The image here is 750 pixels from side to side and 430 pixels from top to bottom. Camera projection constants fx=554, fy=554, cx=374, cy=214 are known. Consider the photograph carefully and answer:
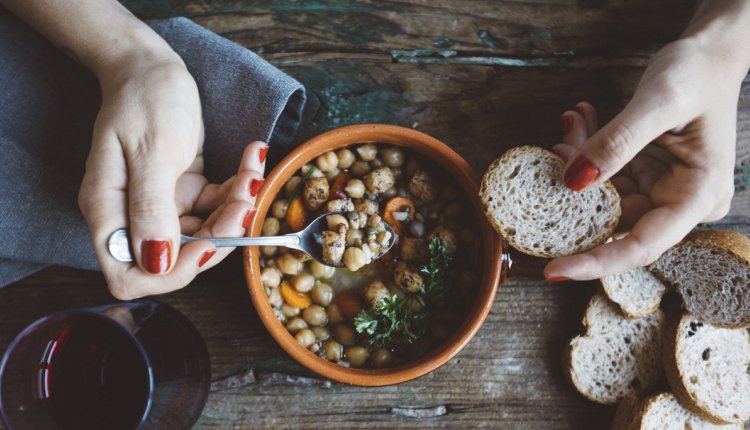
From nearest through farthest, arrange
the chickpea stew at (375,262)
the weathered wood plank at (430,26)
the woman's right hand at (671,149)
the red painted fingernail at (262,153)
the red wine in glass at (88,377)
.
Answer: the red wine in glass at (88,377)
the woman's right hand at (671,149)
the red painted fingernail at (262,153)
the chickpea stew at (375,262)
the weathered wood plank at (430,26)

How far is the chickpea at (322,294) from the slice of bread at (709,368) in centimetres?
80

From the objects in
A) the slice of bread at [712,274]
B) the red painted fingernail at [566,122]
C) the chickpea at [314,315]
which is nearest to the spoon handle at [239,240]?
the chickpea at [314,315]

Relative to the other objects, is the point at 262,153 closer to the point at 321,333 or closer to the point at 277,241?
the point at 277,241

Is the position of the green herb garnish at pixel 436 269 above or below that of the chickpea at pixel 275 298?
above

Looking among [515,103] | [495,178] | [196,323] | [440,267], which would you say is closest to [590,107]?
[515,103]

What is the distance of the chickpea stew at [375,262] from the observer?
126 cm

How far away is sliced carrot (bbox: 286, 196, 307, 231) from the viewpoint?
1311 mm

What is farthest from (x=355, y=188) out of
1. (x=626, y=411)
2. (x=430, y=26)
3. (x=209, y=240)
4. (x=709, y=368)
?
(x=709, y=368)

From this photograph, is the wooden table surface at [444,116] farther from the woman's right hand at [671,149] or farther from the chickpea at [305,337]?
the woman's right hand at [671,149]

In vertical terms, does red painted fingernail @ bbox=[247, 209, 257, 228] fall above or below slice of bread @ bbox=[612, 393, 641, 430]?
above

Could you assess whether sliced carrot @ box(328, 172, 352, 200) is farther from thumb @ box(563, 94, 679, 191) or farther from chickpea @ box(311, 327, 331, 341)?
thumb @ box(563, 94, 679, 191)

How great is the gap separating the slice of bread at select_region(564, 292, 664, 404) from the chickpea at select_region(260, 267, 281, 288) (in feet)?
2.33

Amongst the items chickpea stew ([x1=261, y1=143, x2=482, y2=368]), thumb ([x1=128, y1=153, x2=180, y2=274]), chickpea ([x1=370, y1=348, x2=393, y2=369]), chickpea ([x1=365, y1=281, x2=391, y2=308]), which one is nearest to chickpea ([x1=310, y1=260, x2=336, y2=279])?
chickpea stew ([x1=261, y1=143, x2=482, y2=368])

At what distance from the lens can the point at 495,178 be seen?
1208 mm
